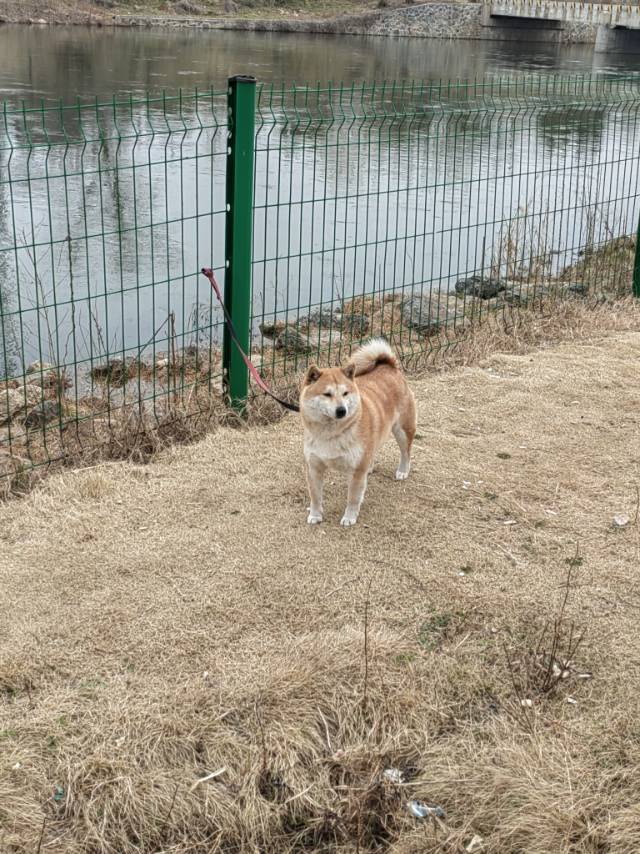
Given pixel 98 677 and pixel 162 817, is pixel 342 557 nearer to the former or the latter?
pixel 98 677

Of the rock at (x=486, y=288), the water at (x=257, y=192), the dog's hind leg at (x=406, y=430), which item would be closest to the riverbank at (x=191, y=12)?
the water at (x=257, y=192)

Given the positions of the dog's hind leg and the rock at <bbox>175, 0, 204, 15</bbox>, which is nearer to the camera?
the dog's hind leg

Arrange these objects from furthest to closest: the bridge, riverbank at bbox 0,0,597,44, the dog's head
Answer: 1. the bridge
2. riverbank at bbox 0,0,597,44
3. the dog's head

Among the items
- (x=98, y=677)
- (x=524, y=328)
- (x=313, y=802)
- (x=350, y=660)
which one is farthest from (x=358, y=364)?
(x=524, y=328)

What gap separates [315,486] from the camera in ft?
15.8

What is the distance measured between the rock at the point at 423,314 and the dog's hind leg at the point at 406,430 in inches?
120

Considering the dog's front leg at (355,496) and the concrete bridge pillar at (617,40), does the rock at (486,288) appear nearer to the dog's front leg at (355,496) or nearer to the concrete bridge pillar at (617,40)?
the dog's front leg at (355,496)

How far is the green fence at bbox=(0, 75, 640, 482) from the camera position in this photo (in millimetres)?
5938

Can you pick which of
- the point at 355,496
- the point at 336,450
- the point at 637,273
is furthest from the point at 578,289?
the point at 336,450

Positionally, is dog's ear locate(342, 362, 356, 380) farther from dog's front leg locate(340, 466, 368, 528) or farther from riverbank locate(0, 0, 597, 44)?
riverbank locate(0, 0, 597, 44)

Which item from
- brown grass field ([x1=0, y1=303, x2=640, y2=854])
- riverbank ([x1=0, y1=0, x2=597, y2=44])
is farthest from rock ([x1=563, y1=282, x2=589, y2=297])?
riverbank ([x1=0, y1=0, x2=597, y2=44])

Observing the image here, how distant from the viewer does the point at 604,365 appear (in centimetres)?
718

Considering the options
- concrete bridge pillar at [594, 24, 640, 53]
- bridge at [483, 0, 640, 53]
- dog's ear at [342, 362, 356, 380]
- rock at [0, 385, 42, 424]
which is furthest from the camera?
concrete bridge pillar at [594, 24, 640, 53]

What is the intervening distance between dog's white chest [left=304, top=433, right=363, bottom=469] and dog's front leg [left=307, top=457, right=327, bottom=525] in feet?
0.12
